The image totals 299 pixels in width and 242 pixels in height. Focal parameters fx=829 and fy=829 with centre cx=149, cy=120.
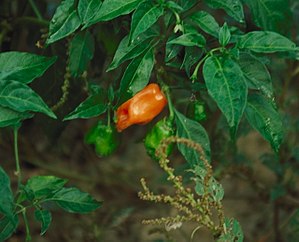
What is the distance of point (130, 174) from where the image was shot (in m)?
3.25

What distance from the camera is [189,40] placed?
65.6 inches

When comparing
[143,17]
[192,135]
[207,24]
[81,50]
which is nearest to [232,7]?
[207,24]

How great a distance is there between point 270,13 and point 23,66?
1.87 feet

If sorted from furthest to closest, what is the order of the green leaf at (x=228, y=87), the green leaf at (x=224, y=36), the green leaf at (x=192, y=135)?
the green leaf at (x=192, y=135)
the green leaf at (x=224, y=36)
the green leaf at (x=228, y=87)

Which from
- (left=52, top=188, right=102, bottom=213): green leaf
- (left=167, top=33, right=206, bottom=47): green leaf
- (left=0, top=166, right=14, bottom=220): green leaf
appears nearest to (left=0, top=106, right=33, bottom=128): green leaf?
(left=0, top=166, right=14, bottom=220): green leaf

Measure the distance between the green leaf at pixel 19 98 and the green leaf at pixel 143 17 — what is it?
8.8 inches

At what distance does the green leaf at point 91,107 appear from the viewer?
1.73 meters

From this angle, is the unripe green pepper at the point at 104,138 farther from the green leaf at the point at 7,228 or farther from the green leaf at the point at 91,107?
the green leaf at the point at 7,228

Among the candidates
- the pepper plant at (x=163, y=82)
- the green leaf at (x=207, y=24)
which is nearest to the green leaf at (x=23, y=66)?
the pepper plant at (x=163, y=82)

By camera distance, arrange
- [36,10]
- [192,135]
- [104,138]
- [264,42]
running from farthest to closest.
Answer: [36,10], [104,138], [192,135], [264,42]

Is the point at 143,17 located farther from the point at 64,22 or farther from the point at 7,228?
the point at 7,228

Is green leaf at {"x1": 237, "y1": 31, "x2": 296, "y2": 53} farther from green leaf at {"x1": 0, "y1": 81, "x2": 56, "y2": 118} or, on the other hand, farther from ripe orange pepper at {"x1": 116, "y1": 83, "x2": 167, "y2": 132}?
green leaf at {"x1": 0, "y1": 81, "x2": 56, "y2": 118}

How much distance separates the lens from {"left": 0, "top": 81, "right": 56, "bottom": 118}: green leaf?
1.64 metres

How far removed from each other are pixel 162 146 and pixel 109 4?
0.30m
